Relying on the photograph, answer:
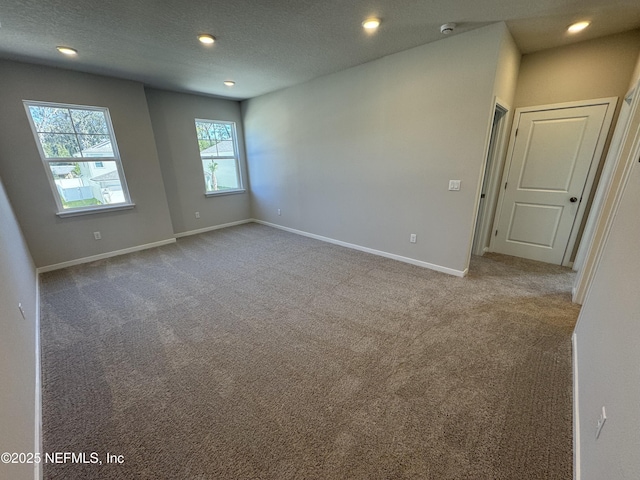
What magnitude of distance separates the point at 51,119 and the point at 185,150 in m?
1.75

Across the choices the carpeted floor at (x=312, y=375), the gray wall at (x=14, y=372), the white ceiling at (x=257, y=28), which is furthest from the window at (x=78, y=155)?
Result: the gray wall at (x=14, y=372)

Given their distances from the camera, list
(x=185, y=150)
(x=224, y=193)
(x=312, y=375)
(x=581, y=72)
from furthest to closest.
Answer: (x=224, y=193)
(x=185, y=150)
(x=581, y=72)
(x=312, y=375)

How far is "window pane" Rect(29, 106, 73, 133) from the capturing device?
3191 mm

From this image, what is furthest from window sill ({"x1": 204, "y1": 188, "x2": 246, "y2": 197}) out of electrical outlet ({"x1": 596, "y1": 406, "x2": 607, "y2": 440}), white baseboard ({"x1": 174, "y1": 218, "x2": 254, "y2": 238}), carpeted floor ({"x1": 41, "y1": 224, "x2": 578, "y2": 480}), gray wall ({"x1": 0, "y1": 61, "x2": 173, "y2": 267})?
electrical outlet ({"x1": 596, "y1": 406, "x2": 607, "y2": 440})

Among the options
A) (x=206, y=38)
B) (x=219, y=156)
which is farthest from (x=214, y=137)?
(x=206, y=38)

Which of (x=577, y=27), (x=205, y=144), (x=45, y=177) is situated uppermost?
(x=577, y=27)

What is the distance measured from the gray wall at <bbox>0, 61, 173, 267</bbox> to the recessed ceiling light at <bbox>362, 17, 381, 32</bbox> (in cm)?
356

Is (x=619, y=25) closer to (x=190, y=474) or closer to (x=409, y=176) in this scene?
(x=409, y=176)

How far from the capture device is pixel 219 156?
528 centimetres

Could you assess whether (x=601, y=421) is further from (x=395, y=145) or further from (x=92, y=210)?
(x=92, y=210)

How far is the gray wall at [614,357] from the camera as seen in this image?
847 mm

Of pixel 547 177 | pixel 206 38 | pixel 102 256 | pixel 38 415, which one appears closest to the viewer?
pixel 38 415

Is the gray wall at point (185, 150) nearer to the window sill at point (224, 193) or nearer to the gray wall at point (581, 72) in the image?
the window sill at point (224, 193)

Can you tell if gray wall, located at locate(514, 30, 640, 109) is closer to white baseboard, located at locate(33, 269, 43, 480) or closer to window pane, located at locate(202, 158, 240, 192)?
window pane, located at locate(202, 158, 240, 192)
